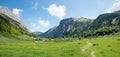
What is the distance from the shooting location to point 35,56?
57500 mm

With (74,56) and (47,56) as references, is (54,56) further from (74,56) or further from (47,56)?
(74,56)

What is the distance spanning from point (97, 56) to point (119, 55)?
6488 mm

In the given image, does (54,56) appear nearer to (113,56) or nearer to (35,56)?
(35,56)

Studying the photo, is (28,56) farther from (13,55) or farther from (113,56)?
(113,56)

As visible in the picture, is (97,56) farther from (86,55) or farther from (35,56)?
(35,56)

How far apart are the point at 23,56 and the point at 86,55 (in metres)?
17.6

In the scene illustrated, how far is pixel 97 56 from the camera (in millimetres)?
56344

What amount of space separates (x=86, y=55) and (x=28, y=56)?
16.2 meters

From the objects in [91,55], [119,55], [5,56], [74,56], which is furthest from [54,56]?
[119,55]

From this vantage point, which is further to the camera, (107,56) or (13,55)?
(13,55)

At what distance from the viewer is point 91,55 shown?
57.7 m

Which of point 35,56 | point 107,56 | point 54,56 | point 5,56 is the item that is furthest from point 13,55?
point 107,56

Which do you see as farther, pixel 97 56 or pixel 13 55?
Result: pixel 13 55

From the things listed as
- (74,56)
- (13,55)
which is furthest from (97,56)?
(13,55)
